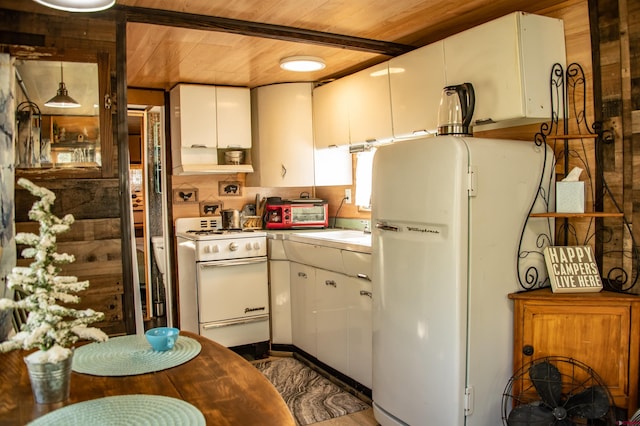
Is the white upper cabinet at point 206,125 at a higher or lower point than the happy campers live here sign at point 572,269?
higher

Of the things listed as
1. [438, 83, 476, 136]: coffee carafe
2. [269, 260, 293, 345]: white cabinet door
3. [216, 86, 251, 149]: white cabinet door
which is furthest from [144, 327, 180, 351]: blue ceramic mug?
[216, 86, 251, 149]: white cabinet door

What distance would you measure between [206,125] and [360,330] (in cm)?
210

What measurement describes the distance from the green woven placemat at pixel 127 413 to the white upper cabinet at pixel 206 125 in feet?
10.1

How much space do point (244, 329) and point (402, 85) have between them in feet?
7.11

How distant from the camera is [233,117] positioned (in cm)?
433

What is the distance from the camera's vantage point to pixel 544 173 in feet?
8.32

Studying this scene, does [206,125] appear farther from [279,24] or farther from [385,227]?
[385,227]

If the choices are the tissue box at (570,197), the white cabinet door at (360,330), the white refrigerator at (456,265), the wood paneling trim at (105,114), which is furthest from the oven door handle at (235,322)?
the tissue box at (570,197)

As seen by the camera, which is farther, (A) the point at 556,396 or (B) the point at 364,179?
(B) the point at 364,179

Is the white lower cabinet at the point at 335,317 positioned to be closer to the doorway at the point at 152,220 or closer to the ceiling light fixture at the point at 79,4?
the doorway at the point at 152,220

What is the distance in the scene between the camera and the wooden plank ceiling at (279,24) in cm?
260

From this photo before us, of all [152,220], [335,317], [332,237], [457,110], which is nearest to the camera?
[457,110]

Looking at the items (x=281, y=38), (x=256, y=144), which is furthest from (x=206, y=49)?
(x=256, y=144)

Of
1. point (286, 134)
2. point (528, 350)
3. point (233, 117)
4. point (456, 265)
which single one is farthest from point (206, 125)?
point (528, 350)
